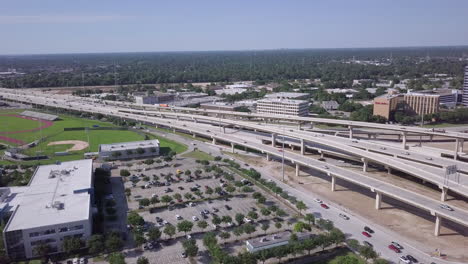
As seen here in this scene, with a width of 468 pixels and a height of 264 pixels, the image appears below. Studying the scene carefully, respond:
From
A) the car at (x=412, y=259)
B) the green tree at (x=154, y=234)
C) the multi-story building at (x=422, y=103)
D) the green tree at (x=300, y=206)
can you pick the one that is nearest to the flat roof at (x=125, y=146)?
the green tree at (x=154, y=234)

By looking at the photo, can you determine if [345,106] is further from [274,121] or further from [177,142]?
[177,142]

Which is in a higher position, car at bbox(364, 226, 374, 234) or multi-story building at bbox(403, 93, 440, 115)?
multi-story building at bbox(403, 93, 440, 115)

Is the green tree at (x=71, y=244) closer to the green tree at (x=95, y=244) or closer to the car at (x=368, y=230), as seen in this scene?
the green tree at (x=95, y=244)

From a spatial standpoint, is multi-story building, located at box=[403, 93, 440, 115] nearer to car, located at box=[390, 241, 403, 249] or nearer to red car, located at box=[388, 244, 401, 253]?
car, located at box=[390, 241, 403, 249]

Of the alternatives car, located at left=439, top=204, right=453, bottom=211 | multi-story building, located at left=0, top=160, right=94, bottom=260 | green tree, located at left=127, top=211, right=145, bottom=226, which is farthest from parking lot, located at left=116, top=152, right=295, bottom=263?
car, located at left=439, top=204, right=453, bottom=211

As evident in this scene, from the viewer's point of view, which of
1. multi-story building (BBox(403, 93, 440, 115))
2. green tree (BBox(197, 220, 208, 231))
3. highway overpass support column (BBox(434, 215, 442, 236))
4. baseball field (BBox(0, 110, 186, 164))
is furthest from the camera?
multi-story building (BBox(403, 93, 440, 115))

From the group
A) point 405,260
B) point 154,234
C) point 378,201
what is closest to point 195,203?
point 154,234

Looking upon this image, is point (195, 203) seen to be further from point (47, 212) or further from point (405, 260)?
point (405, 260)
